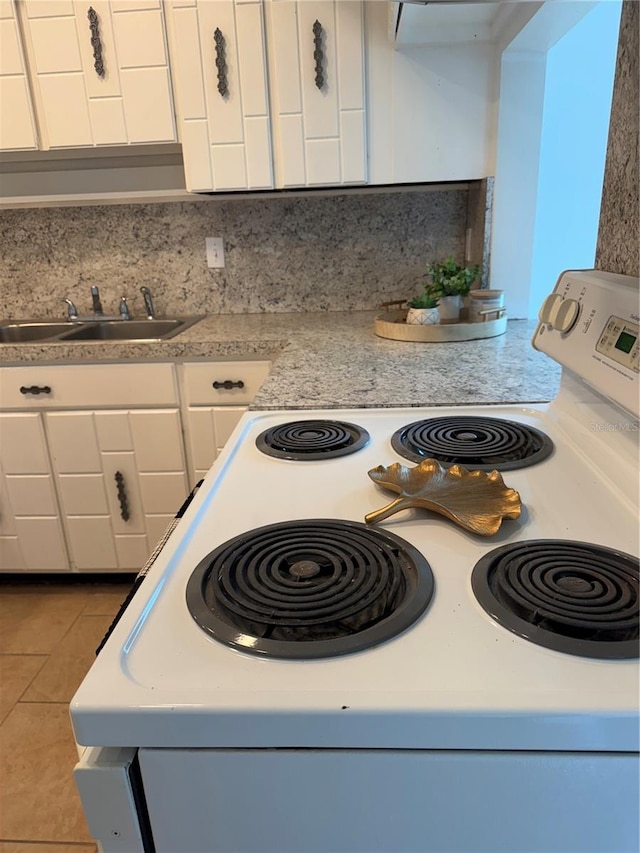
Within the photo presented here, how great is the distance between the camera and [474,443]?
103cm

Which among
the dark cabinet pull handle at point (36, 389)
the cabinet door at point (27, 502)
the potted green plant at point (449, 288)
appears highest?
the potted green plant at point (449, 288)

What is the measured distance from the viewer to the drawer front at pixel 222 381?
2002 millimetres

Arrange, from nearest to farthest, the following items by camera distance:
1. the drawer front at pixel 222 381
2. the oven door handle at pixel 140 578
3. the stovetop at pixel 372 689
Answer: the stovetop at pixel 372 689 < the oven door handle at pixel 140 578 < the drawer front at pixel 222 381

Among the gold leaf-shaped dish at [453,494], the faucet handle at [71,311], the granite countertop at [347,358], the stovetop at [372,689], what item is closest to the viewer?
the stovetop at [372,689]

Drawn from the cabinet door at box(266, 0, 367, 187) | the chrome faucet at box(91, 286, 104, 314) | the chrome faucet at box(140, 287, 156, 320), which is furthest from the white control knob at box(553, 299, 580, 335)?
the chrome faucet at box(91, 286, 104, 314)

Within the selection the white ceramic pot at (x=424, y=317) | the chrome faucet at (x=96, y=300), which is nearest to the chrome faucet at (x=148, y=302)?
the chrome faucet at (x=96, y=300)

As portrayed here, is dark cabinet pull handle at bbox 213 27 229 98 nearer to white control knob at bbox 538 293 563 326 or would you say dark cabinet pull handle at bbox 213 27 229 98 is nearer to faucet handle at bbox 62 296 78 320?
faucet handle at bbox 62 296 78 320

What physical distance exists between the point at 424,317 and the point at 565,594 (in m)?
1.39

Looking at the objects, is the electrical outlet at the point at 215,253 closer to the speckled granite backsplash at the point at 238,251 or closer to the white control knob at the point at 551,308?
the speckled granite backsplash at the point at 238,251

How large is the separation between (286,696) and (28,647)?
6.06ft

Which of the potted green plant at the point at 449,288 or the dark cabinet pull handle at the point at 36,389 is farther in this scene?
the dark cabinet pull handle at the point at 36,389

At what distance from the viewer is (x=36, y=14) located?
6.40 feet

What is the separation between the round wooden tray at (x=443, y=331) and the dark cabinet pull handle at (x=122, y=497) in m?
1.07

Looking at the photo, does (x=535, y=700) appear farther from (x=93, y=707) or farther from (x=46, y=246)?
(x=46, y=246)
